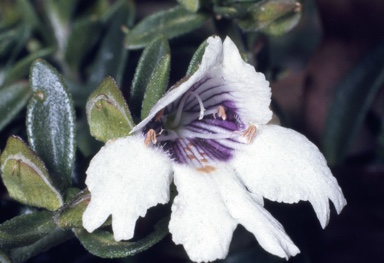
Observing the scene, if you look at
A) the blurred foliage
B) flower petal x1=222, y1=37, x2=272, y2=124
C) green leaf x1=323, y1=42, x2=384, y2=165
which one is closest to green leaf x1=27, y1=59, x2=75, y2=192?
the blurred foliage

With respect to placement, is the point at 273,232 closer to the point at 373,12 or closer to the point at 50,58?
the point at 50,58

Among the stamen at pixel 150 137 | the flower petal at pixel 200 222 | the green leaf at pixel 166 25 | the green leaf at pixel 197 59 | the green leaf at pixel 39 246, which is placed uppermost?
the green leaf at pixel 197 59

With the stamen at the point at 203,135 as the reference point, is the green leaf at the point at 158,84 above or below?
above

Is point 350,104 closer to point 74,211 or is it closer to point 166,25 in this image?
point 166,25

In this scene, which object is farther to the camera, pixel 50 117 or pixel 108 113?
pixel 50 117

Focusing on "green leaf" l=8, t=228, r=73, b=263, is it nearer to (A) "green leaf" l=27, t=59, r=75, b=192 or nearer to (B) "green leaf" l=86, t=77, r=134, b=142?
(A) "green leaf" l=27, t=59, r=75, b=192

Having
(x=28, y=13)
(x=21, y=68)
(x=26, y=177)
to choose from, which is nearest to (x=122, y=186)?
(x=26, y=177)

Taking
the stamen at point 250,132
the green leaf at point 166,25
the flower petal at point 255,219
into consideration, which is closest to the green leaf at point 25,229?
the flower petal at point 255,219

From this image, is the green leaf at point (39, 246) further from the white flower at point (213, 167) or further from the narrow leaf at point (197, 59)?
the narrow leaf at point (197, 59)
